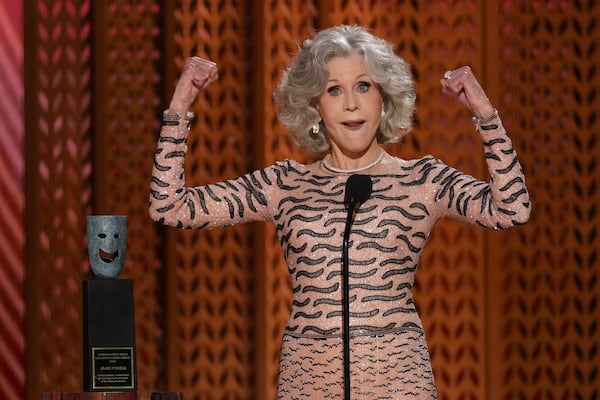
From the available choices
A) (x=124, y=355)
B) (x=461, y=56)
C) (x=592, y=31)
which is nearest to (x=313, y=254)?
(x=124, y=355)

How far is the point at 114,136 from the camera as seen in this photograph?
5.03m

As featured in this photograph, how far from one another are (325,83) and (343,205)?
0.87 ft

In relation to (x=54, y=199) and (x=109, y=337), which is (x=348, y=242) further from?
(x=54, y=199)

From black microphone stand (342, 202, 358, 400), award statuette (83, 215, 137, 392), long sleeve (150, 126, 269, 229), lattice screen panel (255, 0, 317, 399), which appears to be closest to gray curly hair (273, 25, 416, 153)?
long sleeve (150, 126, 269, 229)

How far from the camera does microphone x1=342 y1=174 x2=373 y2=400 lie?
251cm

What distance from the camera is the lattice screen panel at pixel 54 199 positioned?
196 inches

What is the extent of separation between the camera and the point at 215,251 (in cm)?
502

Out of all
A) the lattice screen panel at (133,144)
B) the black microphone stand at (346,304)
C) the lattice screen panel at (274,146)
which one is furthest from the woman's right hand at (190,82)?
the lattice screen panel at (133,144)

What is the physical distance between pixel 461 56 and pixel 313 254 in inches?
97.9

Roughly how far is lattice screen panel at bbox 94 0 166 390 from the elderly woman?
7.45 ft

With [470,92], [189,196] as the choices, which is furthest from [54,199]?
[470,92]

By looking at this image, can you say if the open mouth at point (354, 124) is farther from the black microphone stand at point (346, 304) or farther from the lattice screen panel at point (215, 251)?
the lattice screen panel at point (215, 251)

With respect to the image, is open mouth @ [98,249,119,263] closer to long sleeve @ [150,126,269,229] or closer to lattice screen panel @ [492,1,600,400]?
long sleeve @ [150,126,269,229]

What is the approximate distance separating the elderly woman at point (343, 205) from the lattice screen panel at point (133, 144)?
7.45ft
